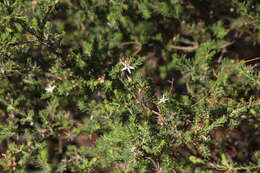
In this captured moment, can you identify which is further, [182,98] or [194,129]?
[182,98]

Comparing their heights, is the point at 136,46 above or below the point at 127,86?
above

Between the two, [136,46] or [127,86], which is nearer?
[127,86]

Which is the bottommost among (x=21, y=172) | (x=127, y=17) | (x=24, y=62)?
(x=21, y=172)

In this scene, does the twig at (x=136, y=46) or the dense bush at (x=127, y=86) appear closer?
the dense bush at (x=127, y=86)

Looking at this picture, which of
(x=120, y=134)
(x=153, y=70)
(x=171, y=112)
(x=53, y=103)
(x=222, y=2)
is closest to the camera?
(x=120, y=134)

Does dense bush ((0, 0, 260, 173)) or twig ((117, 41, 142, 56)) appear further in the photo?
twig ((117, 41, 142, 56))

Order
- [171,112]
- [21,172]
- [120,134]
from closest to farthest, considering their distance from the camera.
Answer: [120,134]
[171,112]
[21,172]

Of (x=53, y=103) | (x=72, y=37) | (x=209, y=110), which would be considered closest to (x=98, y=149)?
(x=53, y=103)

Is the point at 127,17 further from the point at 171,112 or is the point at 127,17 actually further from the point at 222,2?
the point at 171,112
